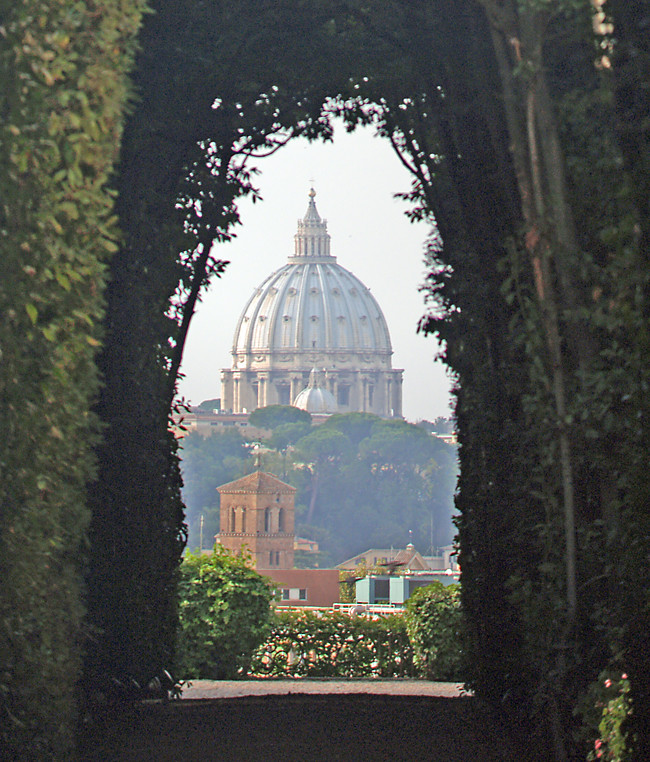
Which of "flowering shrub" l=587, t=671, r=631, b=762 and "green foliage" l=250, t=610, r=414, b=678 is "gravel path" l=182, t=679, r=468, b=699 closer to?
"green foliage" l=250, t=610, r=414, b=678

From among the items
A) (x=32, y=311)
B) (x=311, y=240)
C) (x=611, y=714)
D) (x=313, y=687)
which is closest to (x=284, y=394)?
(x=311, y=240)

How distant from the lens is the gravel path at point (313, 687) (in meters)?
9.41

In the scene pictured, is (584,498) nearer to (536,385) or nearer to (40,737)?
(536,385)

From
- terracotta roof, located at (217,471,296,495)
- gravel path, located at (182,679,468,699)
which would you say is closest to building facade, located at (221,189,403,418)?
terracotta roof, located at (217,471,296,495)

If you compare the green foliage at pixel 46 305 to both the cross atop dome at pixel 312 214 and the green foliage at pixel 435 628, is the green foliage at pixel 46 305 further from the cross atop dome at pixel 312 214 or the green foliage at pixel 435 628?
the cross atop dome at pixel 312 214

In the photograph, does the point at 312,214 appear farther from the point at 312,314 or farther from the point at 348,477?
the point at 348,477

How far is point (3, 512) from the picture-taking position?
157 inches

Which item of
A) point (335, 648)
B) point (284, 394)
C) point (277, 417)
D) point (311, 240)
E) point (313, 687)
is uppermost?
point (311, 240)

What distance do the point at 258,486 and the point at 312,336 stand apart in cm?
6389

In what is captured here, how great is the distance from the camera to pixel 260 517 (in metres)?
80.0

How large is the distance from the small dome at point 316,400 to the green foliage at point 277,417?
8472 mm

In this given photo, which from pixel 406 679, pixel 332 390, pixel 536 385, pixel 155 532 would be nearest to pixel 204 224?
pixel 155 532

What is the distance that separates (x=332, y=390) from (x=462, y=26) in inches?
5545

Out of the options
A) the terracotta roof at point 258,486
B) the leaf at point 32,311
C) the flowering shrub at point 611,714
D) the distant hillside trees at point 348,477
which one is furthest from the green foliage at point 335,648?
the distant hillside trees at point 348,477
